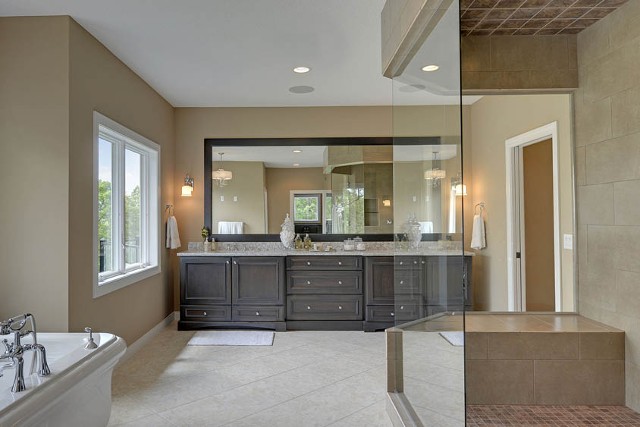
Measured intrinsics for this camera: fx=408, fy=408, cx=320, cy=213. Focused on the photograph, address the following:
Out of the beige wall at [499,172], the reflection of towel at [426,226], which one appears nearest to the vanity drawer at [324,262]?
the beige wall at [499,172]

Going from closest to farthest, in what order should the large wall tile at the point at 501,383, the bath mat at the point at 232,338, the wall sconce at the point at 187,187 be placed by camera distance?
the large wall tile at the point at 501,383 → the bath mat at the point at 232,338 → the wall sconce at the point at 187,187

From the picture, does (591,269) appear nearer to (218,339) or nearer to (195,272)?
(218,339)

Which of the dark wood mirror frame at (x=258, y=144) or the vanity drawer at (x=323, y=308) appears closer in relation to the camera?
the vanity drawer at (x=323, y=308)

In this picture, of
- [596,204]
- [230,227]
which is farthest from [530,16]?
[230,227]

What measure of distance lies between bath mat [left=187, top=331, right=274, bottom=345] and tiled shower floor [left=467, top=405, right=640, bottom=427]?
234cm

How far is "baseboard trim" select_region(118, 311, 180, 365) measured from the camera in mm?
3667

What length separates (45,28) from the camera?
2770 mm

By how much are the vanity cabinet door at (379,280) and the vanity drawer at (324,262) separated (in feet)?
0.48

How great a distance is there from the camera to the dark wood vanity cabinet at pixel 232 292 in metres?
4.57

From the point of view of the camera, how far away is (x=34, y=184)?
274 centimetres

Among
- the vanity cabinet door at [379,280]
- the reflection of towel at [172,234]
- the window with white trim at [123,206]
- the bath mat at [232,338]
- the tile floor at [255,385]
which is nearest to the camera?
the tile floor at [255,385]

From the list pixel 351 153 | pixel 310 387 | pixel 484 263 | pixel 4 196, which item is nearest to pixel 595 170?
pixel 484 263

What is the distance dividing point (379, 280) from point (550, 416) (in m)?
2.46

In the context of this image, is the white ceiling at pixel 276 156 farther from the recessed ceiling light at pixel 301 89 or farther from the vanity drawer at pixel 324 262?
the vanity drawer at pixel 324 262
